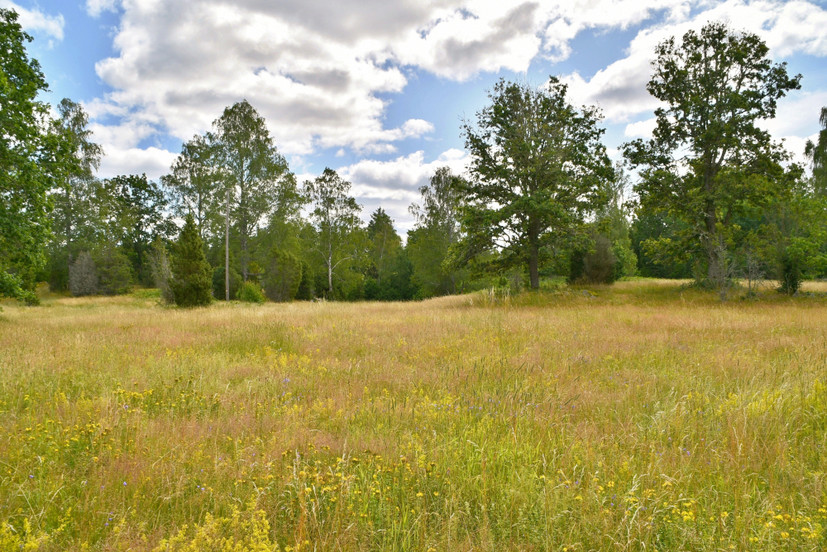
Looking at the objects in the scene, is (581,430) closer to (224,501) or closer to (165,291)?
(224,501)

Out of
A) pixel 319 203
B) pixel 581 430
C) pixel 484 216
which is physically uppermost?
pixel 319 203

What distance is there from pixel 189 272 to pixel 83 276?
21.9 metres

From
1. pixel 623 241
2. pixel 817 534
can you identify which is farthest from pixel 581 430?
pixel 623 241

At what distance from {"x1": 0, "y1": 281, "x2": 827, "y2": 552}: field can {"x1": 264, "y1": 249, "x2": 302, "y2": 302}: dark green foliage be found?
2492 centimetres

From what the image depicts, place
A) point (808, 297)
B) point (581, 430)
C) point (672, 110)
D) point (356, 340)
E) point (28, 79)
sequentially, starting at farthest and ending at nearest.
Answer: point (672, 110)
point (808, 297)
point (28, 79)
point (356, 340)
point (581, 430)

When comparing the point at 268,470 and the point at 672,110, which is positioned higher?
the point at 672,110

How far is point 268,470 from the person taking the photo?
2.90 m

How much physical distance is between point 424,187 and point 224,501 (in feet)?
126

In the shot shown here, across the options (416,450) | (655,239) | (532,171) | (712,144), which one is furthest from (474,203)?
(655,239)

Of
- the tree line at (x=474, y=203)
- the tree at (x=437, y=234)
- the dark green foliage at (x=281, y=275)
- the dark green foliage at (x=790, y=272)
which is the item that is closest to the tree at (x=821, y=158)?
the tree line at (x=474, y=203)

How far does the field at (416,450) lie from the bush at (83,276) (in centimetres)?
3618

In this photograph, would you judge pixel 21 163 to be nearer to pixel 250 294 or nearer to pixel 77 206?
pixel 250 294

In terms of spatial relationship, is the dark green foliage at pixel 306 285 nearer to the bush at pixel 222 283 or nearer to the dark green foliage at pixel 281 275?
the dark green foliage at pixel 281 275

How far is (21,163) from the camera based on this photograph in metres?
12.6
